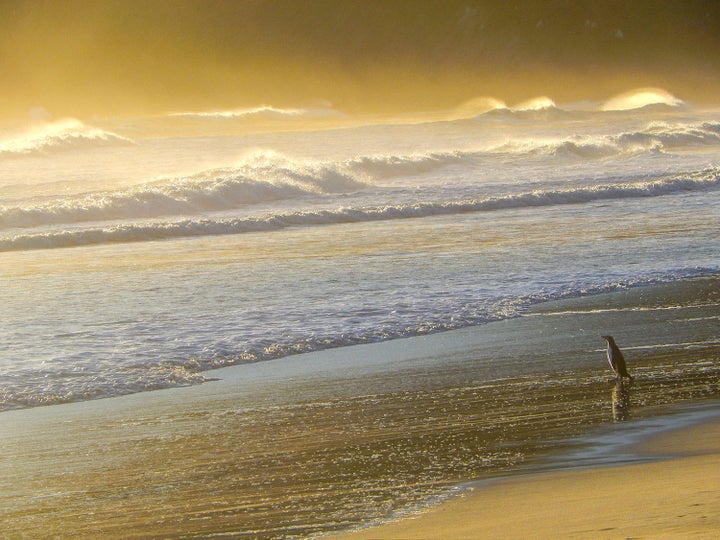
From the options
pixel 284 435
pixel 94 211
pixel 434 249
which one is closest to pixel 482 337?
pixel 284 435

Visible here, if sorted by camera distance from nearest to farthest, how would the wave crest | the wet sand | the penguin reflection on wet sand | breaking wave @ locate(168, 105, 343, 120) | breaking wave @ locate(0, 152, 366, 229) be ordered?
the wet sand → the penguin reflection on wet sand → breaking wave @ locate(0, 152, 366, 229) → breaking wave @ locate(168, 105, 343, 120) → the wave crest

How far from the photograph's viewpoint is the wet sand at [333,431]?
4836 millimetres

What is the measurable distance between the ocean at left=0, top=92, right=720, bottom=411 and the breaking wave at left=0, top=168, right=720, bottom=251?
2.0 inches

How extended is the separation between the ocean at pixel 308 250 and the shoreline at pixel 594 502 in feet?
7.04

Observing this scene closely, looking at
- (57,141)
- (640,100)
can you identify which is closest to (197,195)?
(57,141)

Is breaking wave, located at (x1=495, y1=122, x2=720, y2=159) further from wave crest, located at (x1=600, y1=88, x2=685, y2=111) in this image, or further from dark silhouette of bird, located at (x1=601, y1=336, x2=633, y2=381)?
wave crest, located at (x1=600, y1=88, x2=685, y2=111)

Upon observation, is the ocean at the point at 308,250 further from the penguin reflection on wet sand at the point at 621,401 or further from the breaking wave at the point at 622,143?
the penguin reflection on wet sand at the point at 621,401

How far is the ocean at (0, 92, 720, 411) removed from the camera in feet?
27.5

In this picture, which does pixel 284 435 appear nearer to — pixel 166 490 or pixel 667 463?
pixel 166 490

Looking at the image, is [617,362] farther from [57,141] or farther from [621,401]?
[57,141]

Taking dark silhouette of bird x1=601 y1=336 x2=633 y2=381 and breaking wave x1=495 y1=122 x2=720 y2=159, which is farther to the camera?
breaking wave x1=495 y1=122 x2=720 y2=159

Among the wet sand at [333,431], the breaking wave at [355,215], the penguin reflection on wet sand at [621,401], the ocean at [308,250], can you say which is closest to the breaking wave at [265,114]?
the ocean at [308,250]

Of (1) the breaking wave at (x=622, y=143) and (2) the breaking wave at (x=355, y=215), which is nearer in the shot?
(2) the breaking wave at (x=355, y=215)

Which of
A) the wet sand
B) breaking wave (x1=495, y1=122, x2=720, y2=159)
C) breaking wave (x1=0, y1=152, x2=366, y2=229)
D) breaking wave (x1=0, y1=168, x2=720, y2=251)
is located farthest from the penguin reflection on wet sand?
breaking wave (x1=495, y1=122, x2=720, y2=159)
